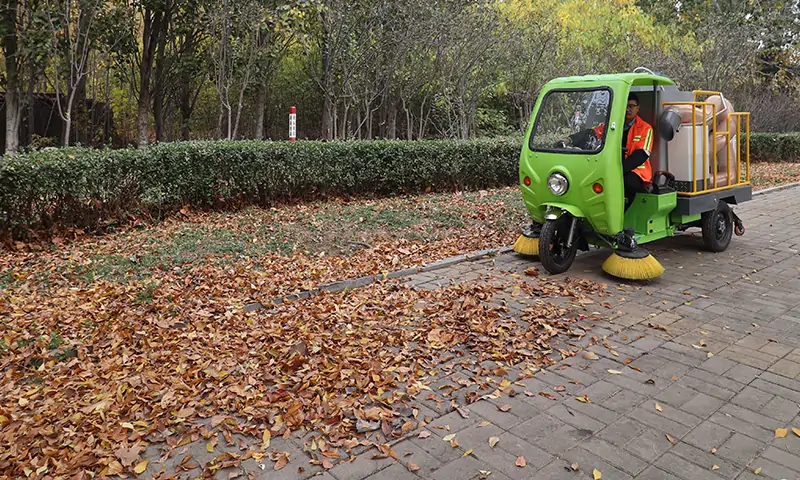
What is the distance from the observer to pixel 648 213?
6.69 meters

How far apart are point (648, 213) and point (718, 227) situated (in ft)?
5.37

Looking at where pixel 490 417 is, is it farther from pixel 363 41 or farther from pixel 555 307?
pixel 363 41

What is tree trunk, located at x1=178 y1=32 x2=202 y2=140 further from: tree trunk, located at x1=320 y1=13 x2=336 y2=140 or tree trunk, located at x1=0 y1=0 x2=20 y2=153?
tree trunk, located at x1=0 y1=0 x2=20 y2=153

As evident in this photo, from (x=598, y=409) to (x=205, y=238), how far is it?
5.52m

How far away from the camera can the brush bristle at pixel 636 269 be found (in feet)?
20.3

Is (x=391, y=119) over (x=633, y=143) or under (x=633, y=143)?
over

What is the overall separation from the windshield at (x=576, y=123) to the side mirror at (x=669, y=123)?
0.78 meters

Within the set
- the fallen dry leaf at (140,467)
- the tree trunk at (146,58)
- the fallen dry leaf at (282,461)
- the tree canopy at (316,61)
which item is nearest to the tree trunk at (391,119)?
the tree canopy at (316,61)

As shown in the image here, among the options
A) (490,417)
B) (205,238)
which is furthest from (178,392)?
(205,238)

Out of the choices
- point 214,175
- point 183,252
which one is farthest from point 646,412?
point 214,175

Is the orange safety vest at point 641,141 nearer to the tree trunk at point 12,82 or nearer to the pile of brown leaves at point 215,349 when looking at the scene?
the pile of brown leaves at point 215,349

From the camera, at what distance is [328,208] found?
9.92m

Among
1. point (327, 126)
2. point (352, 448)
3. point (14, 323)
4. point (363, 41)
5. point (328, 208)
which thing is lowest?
point (352, 448)

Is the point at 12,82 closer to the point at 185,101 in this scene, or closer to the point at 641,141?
the point at 185,101
